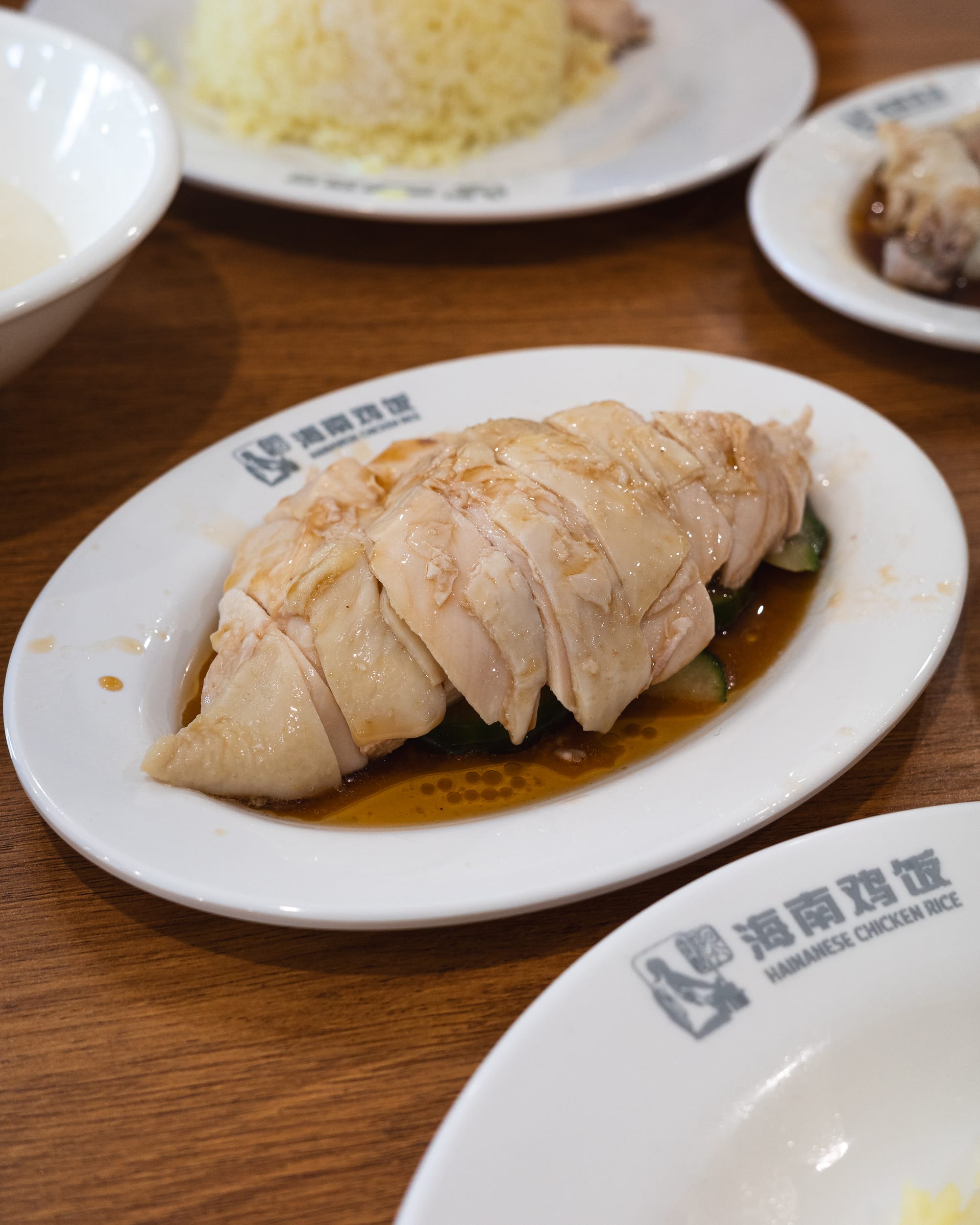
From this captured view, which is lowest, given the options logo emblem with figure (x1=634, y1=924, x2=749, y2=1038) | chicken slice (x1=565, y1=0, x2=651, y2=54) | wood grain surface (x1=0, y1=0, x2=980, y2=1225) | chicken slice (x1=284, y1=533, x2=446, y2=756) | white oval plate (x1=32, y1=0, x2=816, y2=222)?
wood grain surface (x1=0, y1=0, x2=980, y2=1225)


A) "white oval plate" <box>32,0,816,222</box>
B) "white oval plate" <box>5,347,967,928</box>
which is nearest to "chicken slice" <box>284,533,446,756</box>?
"white oval plate" <box>5,347,967,928</box>

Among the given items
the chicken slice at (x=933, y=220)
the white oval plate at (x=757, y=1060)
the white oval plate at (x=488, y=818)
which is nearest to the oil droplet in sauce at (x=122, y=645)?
the white oval plate at (x=488, y=818)

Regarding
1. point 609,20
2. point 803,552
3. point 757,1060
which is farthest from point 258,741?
point 609,20

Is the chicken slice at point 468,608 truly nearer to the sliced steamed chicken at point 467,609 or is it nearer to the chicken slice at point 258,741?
the sliced steamed chicken at point 467,609

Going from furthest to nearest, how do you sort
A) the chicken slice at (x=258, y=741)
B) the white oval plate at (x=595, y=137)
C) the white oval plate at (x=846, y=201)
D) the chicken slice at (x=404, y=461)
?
1. the white oval plate at (x=595, y=137)
2. the white oval plate at (x=846, y=201)
3. the chicken slice at (x=404, y=461)
4. the chicken slice at (x=258, y=741)

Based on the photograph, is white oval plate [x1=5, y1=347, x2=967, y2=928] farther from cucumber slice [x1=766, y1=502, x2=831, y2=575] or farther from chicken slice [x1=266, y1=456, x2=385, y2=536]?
chicken slice [x1=266, y1=456, x2=385, y2=536]

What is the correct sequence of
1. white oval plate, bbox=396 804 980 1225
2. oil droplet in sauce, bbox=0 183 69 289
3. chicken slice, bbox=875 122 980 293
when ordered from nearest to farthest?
1. white oval plate, bbox=396 804 980 1225
2. oil droplet in sauce, bbox=0 183 69 289
3. chicken slice, bbox=875 122 980 293

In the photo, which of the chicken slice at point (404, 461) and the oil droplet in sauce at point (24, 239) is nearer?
the chicken slice at point (404, 461)

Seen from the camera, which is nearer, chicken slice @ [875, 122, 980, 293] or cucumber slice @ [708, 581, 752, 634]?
cucumber slice @ [708, 581, 752, 634]
